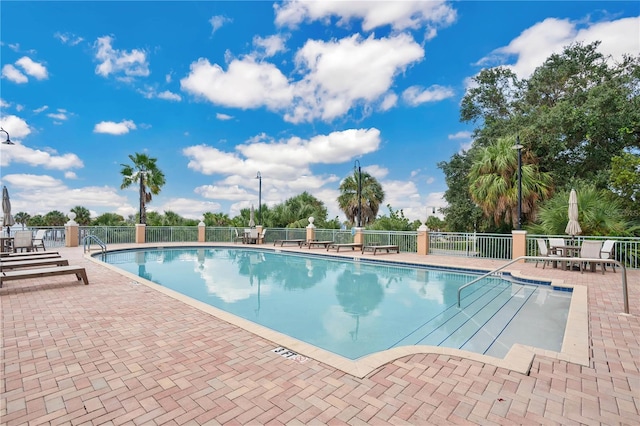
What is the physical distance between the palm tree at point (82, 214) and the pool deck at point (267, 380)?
32.6 m

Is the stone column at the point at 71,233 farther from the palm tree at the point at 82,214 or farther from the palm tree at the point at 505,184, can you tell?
the palm tree at the point at 505,184

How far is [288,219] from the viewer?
2141cm

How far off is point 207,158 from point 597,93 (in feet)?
75.8

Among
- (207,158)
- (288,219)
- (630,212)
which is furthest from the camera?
(207,158)

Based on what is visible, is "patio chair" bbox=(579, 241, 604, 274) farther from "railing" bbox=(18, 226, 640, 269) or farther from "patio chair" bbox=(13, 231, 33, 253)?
"patio chair" bbox=(13, 231, 33, 253)

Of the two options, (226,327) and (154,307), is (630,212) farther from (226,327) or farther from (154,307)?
(154,307)

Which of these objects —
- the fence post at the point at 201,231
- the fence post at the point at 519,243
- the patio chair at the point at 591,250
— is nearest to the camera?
the patio chair at the point at 591,250

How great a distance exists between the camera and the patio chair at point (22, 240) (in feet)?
39.9

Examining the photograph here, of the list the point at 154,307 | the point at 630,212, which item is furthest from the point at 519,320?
the point at 630,212

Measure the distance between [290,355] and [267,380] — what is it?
0.60 metres

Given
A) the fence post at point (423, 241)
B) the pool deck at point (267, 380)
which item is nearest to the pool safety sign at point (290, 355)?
the pool deck at point (267, 380)

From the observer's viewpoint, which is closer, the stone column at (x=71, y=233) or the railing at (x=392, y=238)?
the railing at (x=392, y=238)

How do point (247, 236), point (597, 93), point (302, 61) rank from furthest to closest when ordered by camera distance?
point (247, 236) → point (302, 61) → point (597, 93)

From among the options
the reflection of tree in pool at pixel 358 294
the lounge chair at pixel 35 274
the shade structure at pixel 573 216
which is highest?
the shade structure at pixel 573 216
